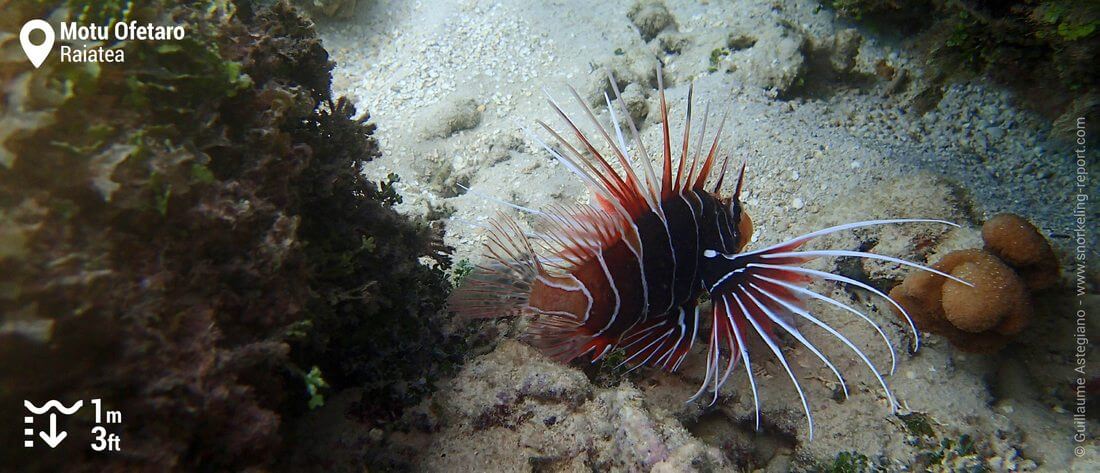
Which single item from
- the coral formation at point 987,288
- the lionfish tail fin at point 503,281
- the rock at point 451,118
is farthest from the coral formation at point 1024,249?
the rock at point 451,118

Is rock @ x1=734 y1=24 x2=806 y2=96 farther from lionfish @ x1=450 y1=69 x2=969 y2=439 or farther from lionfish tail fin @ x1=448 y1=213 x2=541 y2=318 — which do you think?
lionfish tail fin @ x1=448 y1=213 x2=541 y2=318

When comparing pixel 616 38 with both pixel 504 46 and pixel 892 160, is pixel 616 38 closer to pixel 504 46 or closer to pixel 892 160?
pixel 504 46

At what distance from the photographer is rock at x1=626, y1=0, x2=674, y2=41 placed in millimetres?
6520

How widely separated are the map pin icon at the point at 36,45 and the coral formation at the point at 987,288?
11.9 feet

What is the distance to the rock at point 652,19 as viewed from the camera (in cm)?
652

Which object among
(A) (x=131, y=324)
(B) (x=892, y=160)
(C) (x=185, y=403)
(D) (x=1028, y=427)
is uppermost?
(B) (x=892, y=160)

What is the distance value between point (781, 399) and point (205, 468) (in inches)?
99.5

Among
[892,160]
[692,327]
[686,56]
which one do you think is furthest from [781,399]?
[686,56]

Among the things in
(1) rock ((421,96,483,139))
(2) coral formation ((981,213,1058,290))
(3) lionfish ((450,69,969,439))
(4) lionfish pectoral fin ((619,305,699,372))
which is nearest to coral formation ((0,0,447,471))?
(3) lionfish ((450,69,969,439))

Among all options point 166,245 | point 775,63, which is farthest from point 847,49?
point 166,245

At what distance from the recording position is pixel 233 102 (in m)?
1.81

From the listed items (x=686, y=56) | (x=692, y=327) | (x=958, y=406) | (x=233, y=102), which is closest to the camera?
(x=233, y=102)

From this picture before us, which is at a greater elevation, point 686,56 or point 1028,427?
point 686,56

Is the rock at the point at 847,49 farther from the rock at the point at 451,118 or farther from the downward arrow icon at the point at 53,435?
the downward arrow icon at the point at 53,435
